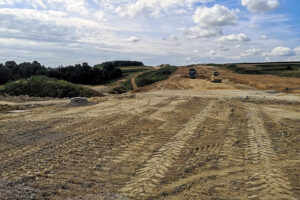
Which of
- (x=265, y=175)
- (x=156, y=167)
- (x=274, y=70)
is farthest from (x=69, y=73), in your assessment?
(x=265, y=175)

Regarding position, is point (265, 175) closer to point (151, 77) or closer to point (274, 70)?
point (151, 77)

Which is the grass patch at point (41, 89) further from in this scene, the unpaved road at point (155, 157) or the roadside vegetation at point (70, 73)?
the roadside vegetation at point (70, 73)

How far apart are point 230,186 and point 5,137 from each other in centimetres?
718

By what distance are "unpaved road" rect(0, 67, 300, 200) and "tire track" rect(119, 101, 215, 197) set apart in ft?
0.06

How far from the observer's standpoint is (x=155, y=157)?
6508 mm

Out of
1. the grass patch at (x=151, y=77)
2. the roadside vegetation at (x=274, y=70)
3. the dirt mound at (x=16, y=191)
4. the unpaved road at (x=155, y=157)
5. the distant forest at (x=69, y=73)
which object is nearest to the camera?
the dirt mound at (x=16, y=191)

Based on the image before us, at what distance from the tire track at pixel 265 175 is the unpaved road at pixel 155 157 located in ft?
0.06

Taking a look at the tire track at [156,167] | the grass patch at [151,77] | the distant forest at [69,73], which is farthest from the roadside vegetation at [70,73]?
the tire track at [156,167]

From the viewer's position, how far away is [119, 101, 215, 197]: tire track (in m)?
4.82

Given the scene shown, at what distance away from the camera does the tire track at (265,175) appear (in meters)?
4.61

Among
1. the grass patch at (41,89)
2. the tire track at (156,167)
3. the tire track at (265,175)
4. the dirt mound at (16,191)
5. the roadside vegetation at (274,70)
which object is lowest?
the tire track at (265,175)

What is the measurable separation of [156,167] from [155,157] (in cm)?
65

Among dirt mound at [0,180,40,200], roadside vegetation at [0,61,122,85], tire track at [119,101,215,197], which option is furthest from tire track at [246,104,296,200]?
roadside vegetation at [0,61,122,85]

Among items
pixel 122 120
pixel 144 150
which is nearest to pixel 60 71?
pixel 122 120
